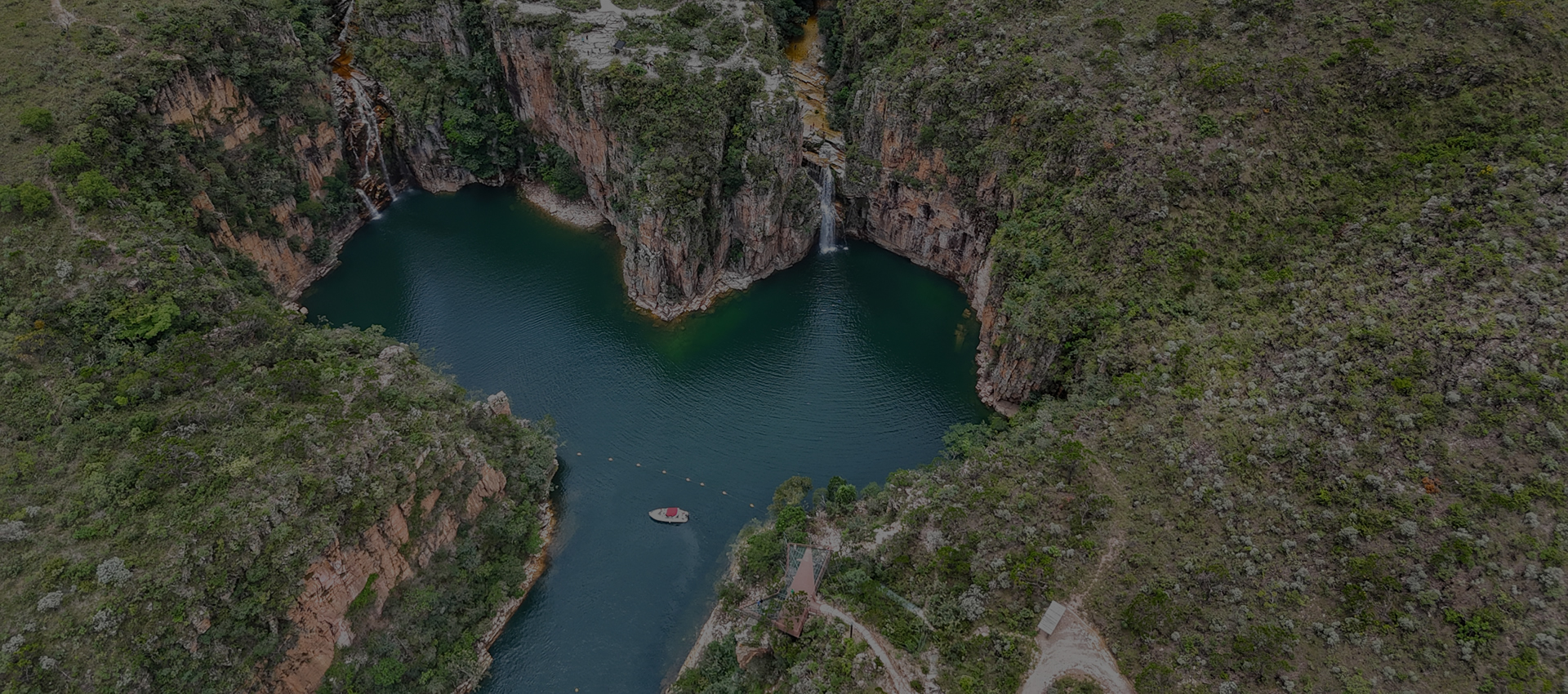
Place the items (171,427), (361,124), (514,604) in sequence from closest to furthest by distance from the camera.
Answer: (171,427) < (514,604) < (361,124)

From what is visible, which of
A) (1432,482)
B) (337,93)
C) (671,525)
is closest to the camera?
(1432,482)

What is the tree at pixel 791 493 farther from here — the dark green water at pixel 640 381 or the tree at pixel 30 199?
the tree at pixel 30 199

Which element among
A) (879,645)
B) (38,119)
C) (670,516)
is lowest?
(670,516)

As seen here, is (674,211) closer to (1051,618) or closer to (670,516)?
(670,516)

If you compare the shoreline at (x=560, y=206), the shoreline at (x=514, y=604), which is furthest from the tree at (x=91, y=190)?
the shoreline at (x=514, y=604)

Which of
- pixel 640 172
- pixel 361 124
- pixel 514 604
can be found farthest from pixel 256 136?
pixel 514 604

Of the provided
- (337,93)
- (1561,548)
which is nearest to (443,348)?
(337,93)

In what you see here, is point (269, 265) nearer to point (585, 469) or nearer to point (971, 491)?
point (585, 469)
